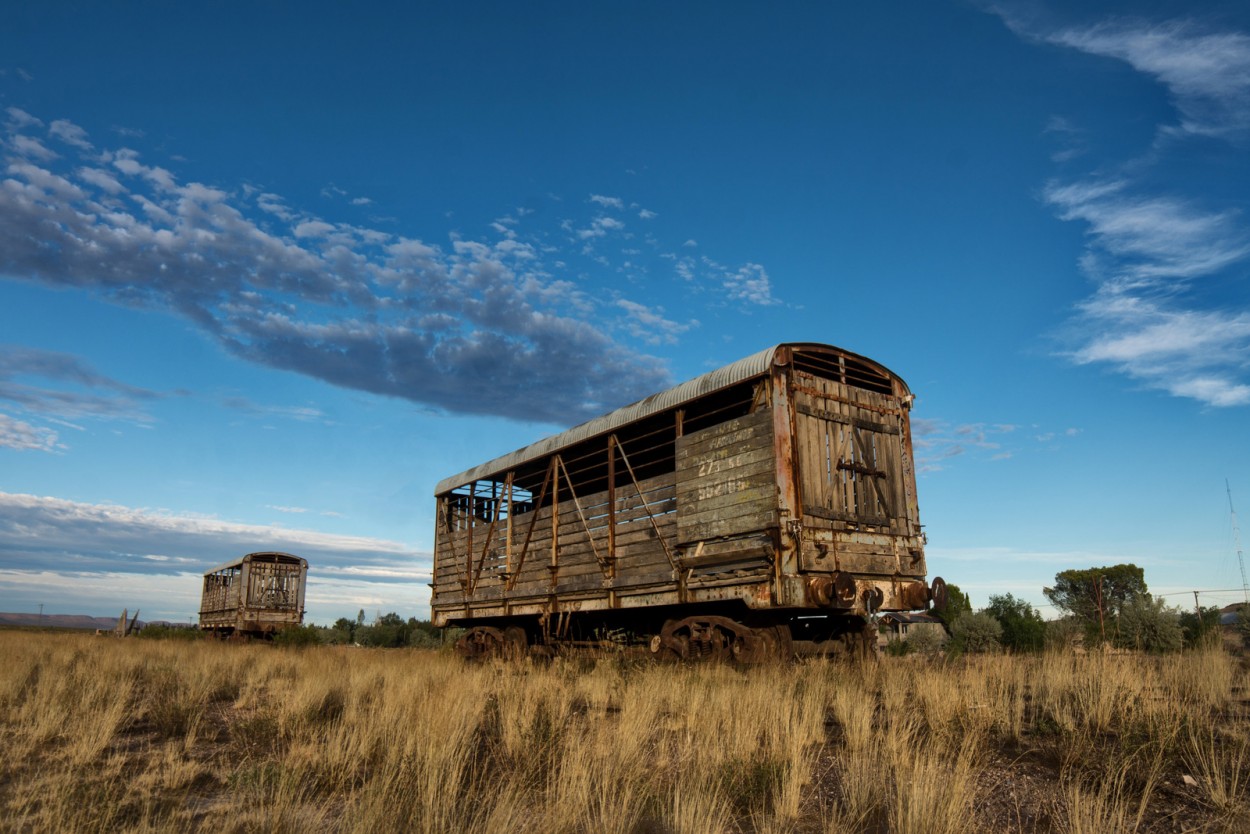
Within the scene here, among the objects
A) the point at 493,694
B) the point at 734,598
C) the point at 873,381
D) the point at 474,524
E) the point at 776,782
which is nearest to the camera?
the point at 776,782

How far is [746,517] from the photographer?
9.50 meters

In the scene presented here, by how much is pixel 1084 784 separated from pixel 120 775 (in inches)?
251

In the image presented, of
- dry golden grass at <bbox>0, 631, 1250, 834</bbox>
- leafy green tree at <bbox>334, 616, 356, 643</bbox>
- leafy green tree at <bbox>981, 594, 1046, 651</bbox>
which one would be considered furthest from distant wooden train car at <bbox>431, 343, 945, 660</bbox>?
leafy green tree at <bbox>334, 616, 356, 643</bbox>

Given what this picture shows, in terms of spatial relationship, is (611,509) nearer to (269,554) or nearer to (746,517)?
(746,517)

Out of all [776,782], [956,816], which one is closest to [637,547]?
[776,782]

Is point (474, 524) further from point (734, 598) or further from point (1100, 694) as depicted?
point (1100, 694)

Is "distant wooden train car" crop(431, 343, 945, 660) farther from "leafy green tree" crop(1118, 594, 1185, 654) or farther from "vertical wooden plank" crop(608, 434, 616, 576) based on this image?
"leafy green tree" crop(1118, 594, 1185, 654)

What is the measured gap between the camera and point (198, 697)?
887cm

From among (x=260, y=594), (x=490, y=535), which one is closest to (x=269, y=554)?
(x=260, y=594)

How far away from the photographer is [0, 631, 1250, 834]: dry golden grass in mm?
4051

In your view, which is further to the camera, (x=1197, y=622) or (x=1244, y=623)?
(x=1197, y=622)

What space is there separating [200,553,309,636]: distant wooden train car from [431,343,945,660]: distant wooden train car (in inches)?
811

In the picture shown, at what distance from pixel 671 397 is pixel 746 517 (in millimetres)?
2324

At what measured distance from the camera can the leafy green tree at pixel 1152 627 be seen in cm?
1461
